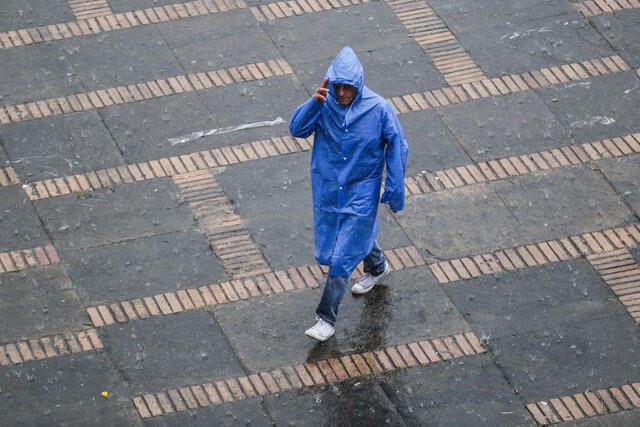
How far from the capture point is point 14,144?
970 cm

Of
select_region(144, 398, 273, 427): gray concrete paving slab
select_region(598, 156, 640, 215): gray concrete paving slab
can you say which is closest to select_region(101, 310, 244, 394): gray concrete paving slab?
select_region(144, 398, 273, 427): gray concrete paving slab

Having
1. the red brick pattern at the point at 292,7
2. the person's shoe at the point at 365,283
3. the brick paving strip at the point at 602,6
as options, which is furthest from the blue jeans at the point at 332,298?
the brick paving strip at the point at 602,6

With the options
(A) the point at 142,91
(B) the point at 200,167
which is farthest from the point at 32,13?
(B) the point at 200,167

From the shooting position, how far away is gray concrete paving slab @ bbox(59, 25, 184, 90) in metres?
10.4

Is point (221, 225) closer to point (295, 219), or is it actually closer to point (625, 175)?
point (295, 219)

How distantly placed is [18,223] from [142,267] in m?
0.99

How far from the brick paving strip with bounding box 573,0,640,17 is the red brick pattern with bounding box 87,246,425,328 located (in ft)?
11.7

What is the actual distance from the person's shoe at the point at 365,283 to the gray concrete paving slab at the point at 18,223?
210cm

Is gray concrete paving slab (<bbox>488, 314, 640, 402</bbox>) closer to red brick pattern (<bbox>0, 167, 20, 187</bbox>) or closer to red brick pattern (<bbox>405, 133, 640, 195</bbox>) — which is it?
red brick pattern (<bbox>405, 133, 640, 195</bbox>)

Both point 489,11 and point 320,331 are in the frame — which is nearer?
point 320,331

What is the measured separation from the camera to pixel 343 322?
8.38m

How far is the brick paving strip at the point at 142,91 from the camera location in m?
10.0

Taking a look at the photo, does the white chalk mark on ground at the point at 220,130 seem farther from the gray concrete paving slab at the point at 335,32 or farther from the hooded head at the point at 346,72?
the hooded head at the point at 346,72

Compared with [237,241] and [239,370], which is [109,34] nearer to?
[237,241]
